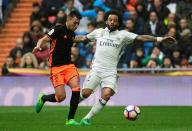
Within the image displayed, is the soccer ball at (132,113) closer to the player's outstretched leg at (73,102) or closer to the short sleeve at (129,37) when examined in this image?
the player's outstretched leg at (73,102)

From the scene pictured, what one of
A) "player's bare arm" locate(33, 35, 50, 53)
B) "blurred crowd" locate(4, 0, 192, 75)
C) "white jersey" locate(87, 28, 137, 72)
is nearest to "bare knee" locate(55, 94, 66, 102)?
"white jersey" locate(87, 28, 137, 72)

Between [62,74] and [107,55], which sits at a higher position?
[107,55]

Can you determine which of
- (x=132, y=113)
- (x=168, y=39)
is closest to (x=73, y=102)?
(x=132, y=113)

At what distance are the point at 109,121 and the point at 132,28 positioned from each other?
9641mm

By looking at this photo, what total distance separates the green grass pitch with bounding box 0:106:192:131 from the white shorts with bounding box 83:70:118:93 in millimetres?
787

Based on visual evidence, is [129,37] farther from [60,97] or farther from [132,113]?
[60,97]

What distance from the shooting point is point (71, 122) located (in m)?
14.5

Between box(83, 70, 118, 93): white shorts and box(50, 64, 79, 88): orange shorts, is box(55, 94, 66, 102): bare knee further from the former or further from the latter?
box(83, 70, 118, 93): white shorts

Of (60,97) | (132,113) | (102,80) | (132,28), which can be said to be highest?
(102,80)

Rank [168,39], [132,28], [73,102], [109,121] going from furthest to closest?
1. [132,28]
2. [109,121]
3. [168,39]
4. [73,102]

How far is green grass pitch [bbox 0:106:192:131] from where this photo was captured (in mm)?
13570

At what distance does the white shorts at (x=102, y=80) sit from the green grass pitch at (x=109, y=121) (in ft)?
2.58

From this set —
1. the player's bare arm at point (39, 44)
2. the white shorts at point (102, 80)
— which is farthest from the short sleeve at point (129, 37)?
the player's bare arm at point (39, 44)

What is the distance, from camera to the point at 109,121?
1589 centimetres
